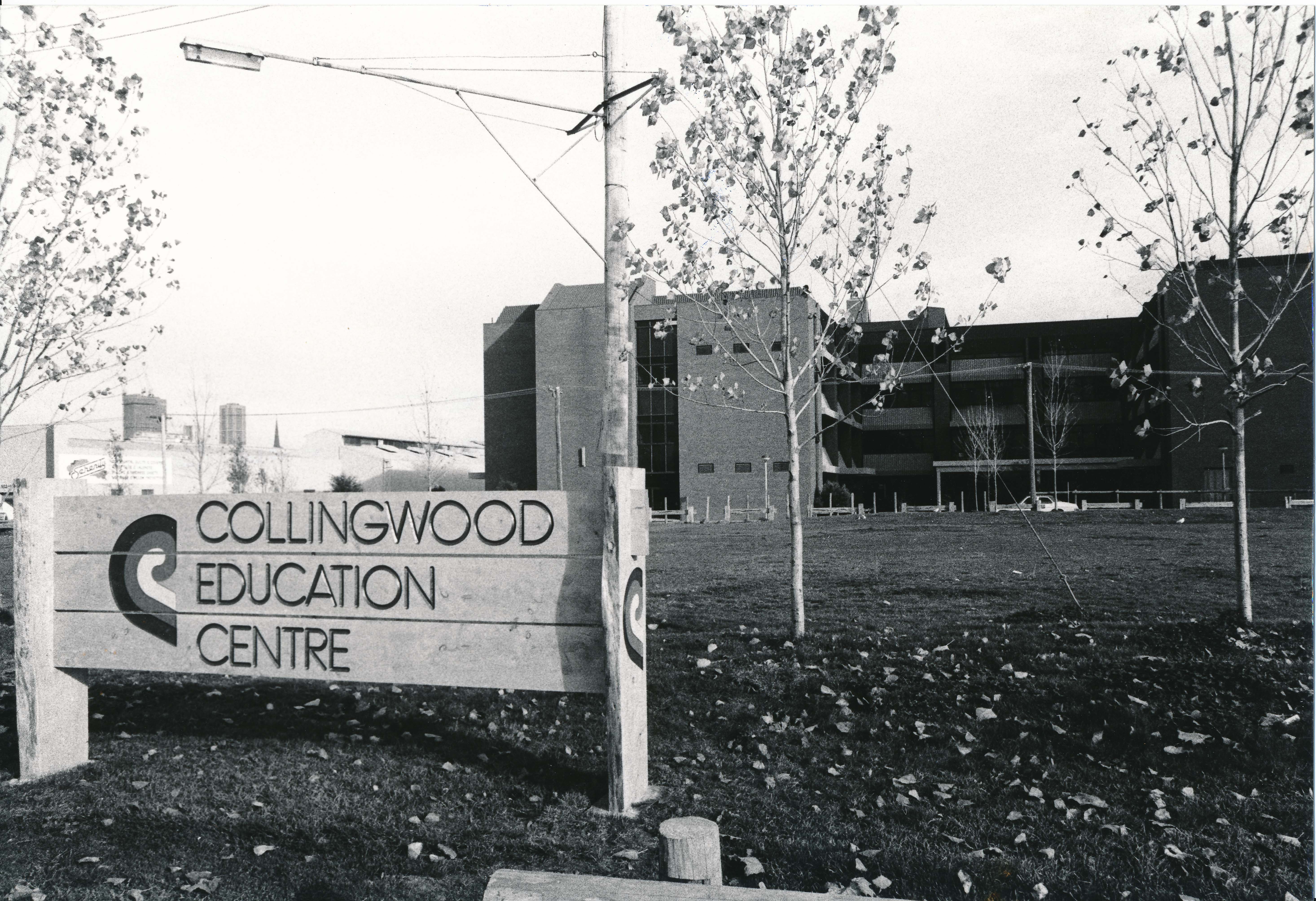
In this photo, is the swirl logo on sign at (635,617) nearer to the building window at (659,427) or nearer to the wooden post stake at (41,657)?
the wooden post stake at (41,657)

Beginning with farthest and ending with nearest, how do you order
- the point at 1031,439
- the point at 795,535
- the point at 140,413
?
the point at 140,413 → the point at 1031,439 → the point at 795,535

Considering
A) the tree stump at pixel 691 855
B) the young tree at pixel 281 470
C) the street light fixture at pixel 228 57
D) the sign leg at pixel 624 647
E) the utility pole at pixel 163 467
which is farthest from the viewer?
the young tree at pixel 281 470

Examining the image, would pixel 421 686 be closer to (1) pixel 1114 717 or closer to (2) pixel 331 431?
(1) pixel 1114 717

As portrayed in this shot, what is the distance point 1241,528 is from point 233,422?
91053mm

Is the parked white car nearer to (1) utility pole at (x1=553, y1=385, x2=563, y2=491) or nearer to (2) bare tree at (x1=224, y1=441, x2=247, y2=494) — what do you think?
(1) utility pole at (x1=553, y1=385, x2=563, y2=491)

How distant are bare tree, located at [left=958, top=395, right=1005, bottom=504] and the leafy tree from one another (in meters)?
30.0

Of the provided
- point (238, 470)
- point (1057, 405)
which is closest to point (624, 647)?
point (1057, 405)

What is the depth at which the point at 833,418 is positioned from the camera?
51.3 m

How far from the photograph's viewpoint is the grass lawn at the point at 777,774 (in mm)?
4270

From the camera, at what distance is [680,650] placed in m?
8.16

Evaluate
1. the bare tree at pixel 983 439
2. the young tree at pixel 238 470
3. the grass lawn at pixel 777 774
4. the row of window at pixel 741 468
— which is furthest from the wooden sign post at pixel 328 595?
the young tree at pixel 238 470

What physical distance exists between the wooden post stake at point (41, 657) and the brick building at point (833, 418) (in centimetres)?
3557

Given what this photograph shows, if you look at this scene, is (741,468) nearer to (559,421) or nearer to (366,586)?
(559,421)

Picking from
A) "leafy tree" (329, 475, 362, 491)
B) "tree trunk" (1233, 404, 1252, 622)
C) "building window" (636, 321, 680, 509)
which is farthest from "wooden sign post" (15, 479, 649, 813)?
"building window" (636, 321, 680, 509)
